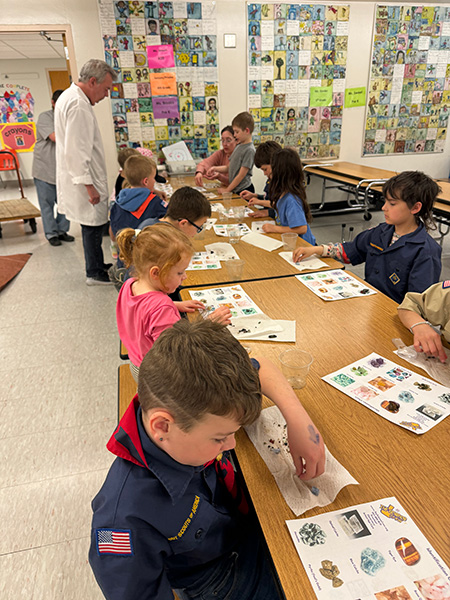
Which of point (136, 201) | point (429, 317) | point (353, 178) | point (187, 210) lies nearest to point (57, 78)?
point (353, 178)

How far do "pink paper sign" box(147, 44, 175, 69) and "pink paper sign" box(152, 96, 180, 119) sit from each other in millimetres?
340

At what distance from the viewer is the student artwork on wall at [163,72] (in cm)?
460

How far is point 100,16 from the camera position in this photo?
450 centimetres

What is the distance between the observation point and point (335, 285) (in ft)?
Answer: 6.05

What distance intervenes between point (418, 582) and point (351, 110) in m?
5.92

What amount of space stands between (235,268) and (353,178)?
10.9 feet

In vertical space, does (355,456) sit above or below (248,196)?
below

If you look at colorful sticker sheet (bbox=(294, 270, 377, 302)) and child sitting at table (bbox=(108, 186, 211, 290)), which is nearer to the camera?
colorful sticker sheet (bbox=(294, 270, 377, 302))

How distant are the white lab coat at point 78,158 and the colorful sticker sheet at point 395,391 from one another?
9.45 ft

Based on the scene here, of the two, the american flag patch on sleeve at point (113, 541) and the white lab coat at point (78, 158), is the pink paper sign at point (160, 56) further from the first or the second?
the american flag patch on sleeve at point (113, 541)

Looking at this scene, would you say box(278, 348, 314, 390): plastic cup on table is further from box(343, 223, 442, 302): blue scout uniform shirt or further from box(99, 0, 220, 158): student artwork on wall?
box(99, 0, 220, 158): student artwork on wall

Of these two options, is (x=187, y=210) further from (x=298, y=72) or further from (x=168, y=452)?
(x=298, y=72)

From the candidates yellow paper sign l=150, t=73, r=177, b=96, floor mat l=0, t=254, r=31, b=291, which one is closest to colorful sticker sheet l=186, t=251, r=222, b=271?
floor mat l=0, t=254, r=31, b=291

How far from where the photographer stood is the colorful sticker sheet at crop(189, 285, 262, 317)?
161cm
